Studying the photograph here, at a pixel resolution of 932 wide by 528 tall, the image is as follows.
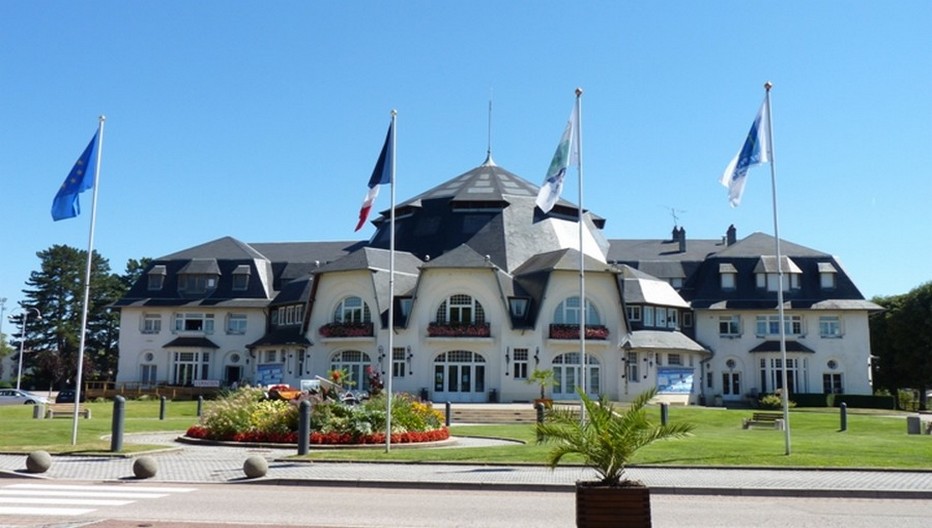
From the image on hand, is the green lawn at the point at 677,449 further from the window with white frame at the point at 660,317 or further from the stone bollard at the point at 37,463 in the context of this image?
the window with white frame at the point at 660,317

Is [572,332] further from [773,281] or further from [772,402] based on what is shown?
[773,281]

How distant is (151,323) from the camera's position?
58156 mm

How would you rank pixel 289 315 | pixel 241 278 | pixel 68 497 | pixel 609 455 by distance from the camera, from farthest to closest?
pixel 241 278 < pixel 289 315 < pixel 68 497 < pixel 609 455

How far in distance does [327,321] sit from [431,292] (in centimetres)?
673

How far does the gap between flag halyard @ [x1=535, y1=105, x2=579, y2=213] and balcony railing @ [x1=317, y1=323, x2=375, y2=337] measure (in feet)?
77.8

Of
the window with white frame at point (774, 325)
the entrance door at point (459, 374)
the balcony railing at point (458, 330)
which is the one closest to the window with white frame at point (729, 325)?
the window with white frame at point (774, 325)

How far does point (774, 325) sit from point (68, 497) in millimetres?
49429

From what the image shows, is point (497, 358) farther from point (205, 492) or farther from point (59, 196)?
point (205, 492)

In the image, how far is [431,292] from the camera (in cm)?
4856

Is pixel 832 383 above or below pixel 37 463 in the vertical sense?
above

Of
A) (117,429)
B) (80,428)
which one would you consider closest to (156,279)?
(80,428)

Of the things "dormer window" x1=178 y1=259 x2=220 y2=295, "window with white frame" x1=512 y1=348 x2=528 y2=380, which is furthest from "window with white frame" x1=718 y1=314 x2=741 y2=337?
"dormer window" x1=178 y1=259 x2=220 y2=295

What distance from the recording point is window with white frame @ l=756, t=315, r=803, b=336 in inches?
2133

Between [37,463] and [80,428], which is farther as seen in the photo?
[80,428]
